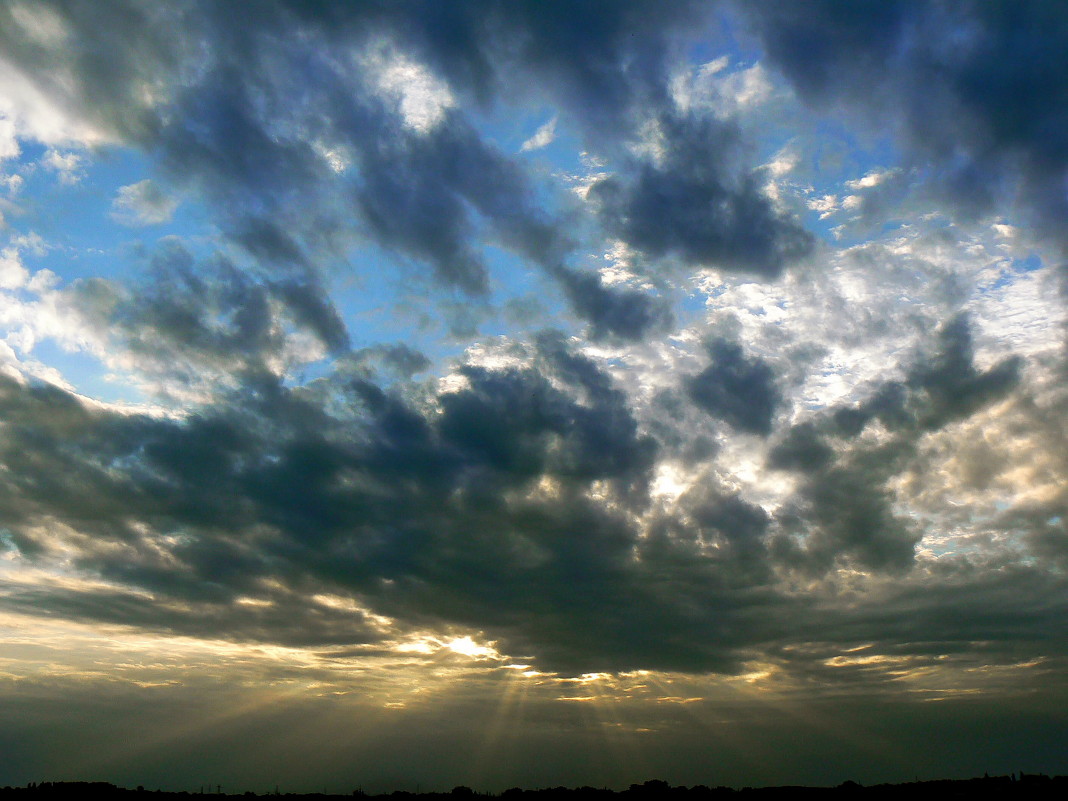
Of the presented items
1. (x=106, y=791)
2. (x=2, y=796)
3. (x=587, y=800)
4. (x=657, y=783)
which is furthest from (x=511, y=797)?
(x=2, y=796)

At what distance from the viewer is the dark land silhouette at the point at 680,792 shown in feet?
140

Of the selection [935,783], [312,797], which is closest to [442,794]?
[312,797]

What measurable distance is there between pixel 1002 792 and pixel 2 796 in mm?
70314

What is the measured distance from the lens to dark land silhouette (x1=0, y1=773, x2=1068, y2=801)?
42625mm

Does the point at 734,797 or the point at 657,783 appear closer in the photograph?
the point at 734,797

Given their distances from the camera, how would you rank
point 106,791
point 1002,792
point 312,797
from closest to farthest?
point 1002,792
point 106,791
point 312,797

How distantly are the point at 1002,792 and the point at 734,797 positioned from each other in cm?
1748

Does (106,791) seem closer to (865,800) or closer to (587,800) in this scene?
(587,800)

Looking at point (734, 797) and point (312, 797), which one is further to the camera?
point (312, 797)

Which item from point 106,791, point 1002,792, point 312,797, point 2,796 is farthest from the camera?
point 312,797

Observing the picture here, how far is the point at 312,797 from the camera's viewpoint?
178 ft

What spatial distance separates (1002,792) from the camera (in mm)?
41656

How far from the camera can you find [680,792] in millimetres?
49719

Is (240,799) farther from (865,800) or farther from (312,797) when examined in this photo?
(865,800)
